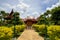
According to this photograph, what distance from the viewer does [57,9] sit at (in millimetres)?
24938

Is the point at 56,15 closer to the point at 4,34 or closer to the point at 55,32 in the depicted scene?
the point at 55,32

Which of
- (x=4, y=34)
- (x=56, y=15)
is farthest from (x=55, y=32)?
(x=56, y=15)

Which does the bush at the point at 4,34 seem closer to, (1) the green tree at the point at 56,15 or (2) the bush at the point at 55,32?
(2) the bush at the point at 55,32

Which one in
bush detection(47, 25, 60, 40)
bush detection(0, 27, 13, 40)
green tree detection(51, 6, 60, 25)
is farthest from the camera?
green tree detection(51, 6, 60, 25)

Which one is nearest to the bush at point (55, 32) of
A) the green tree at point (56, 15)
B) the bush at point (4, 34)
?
the bush at point (4, 34)

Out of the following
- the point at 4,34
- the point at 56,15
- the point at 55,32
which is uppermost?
the point at 56,15

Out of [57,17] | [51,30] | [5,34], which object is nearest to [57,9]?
[57,17]

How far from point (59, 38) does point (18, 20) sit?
26.5 m

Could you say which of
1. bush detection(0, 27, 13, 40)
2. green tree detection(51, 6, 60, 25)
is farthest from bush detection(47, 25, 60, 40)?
green tree detection(51, 6, 60, 25)

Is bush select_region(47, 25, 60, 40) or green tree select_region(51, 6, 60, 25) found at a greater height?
green tree select_region(51, 6, 60, 25)

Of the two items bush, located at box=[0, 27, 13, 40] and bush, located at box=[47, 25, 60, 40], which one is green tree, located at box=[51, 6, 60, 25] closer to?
bush, located at box=[47, 25, 60, 40]

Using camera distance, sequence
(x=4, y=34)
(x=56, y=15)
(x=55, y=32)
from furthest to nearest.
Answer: (x=56, y=15), (x=4, y=34), (x=55, y=32)

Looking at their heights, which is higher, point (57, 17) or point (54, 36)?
point (57, 17)

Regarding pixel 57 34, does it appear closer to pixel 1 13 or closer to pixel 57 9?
pixel 57 9
